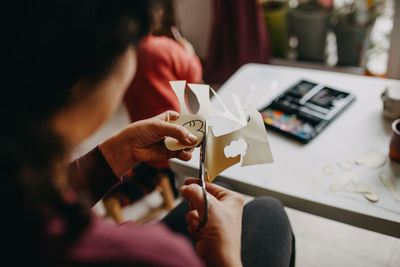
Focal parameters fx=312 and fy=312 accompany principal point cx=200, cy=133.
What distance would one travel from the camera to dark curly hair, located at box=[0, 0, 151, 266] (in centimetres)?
34

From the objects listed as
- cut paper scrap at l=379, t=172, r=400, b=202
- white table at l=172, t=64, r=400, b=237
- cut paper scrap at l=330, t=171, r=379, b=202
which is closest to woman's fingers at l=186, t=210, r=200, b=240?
white table at l=172, t=64, r=400, b=237

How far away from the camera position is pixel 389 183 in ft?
2.40

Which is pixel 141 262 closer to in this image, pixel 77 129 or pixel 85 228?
pixel 85 228

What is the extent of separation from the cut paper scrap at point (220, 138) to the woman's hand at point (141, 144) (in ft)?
0.09

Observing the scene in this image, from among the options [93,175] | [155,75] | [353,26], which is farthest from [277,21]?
[93,175]

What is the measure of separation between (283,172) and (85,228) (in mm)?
554

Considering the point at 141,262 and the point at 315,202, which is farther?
the point at 315,202

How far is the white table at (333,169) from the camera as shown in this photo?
695mm

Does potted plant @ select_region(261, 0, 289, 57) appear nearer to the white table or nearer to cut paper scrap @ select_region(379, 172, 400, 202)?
the white table

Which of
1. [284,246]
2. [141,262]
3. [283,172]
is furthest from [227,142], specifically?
[141,262]

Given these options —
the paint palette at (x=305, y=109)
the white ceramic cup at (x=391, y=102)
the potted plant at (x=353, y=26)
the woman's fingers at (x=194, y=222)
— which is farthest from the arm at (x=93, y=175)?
the potted plant at (x=353, y=26)

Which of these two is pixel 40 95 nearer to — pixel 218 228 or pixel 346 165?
pixel 218 228

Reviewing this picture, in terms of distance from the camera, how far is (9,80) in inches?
13.9

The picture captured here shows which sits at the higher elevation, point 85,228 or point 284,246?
point 85,228
